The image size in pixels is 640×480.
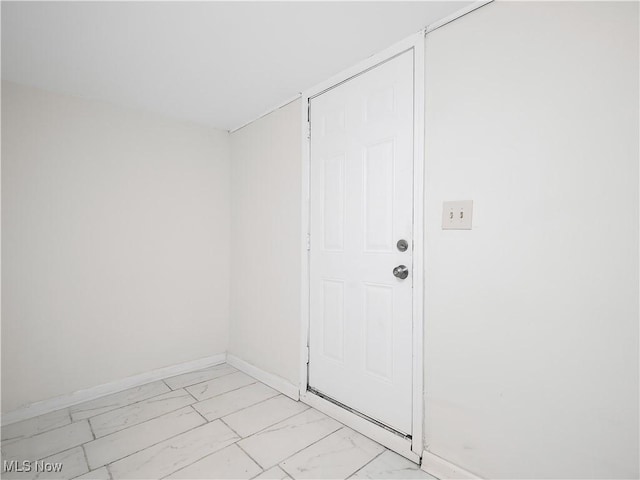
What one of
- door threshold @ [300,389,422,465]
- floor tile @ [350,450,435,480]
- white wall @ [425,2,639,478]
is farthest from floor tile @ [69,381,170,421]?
white wall @ [425,2,639,478]

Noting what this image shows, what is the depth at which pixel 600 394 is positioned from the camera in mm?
1175

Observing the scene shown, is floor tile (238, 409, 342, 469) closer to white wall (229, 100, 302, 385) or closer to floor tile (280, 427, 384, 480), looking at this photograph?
floor tile (280, 427, 384, 480)

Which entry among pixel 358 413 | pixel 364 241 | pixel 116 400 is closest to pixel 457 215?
pixel 364 241

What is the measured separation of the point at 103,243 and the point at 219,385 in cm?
147

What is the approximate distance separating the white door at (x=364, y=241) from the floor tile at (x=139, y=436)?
2.81 ft

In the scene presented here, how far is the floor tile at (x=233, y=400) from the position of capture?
2238 mm

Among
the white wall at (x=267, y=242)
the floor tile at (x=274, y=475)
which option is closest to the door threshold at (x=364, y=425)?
the white wall at (x=267, y=242)

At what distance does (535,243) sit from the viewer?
1.33 m

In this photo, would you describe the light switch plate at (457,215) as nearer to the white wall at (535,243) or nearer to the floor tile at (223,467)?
the white wall at (535,243)

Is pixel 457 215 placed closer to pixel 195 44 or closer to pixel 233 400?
pixel 195 44

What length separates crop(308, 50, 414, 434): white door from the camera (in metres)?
1.79

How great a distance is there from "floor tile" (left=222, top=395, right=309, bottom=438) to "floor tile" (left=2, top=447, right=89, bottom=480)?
760mm

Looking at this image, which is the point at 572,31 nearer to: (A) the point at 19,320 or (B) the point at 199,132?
(B) the point at 199,132

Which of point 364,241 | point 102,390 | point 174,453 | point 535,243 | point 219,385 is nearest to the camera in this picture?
point 535,243
